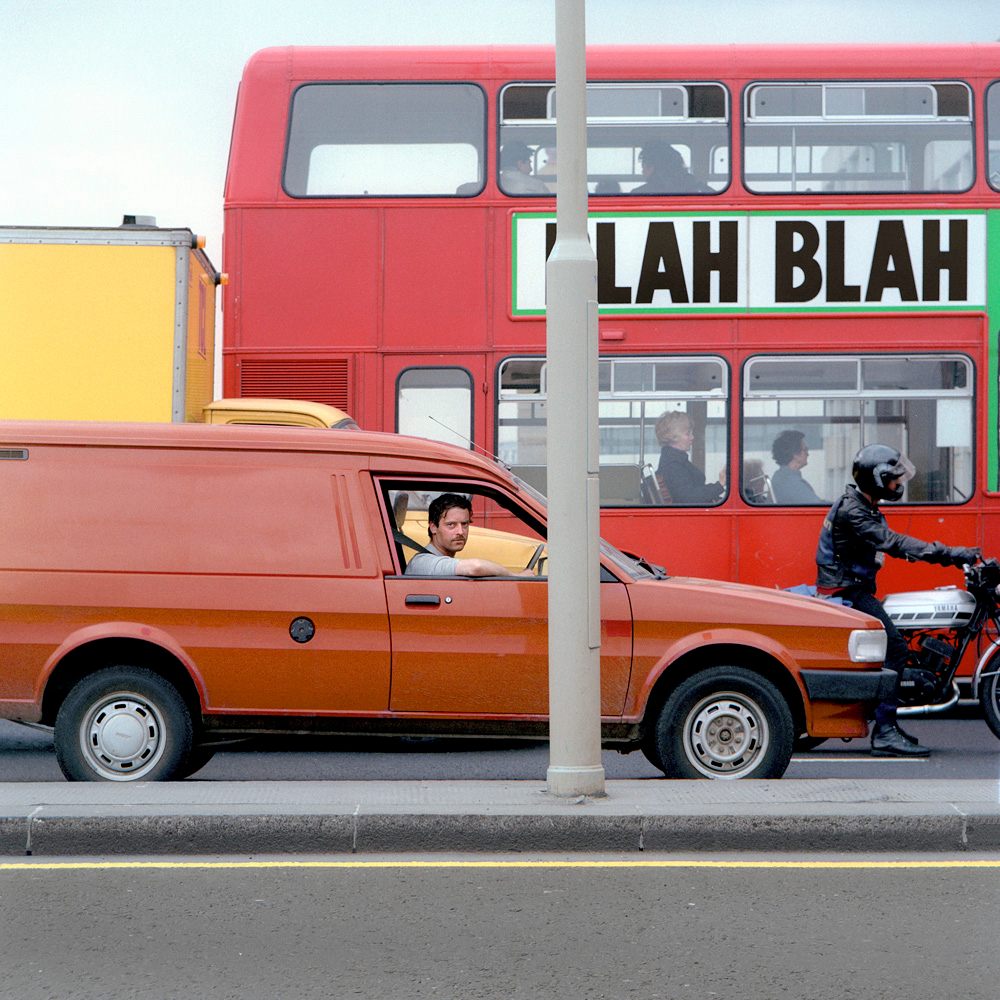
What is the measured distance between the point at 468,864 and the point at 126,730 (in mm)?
2146

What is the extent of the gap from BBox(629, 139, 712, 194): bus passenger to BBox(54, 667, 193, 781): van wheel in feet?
18.6

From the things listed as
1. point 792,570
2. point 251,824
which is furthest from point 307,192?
point 251,824

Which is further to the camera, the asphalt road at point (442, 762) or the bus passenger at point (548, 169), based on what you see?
the bus passenger at point (548, 169)

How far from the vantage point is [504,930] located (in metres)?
5.45

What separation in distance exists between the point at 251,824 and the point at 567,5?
380 centimetres

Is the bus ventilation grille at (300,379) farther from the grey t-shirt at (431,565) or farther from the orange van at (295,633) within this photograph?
the grey t-shirt at (431,565)

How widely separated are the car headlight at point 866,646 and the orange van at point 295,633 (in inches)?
0.4

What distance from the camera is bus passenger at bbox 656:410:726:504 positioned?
38.6ft

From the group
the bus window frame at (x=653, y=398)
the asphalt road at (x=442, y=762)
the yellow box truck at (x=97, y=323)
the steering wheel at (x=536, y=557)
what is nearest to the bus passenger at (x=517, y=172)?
the bus window frame at (x=653, y=398)

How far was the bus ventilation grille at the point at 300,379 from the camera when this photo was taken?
11648 millimetres

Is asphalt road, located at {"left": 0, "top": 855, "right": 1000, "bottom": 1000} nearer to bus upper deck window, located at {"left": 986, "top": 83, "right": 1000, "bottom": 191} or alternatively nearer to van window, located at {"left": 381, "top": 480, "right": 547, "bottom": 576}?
van window, located at {"left": 381, "top": 480, "right": 547, "bottom": 576}

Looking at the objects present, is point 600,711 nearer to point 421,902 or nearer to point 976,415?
point 421,902

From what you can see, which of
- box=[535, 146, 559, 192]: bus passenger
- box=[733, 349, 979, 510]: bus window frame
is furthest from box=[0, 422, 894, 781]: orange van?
box=[535, 146, 559, 192]: bus passenger

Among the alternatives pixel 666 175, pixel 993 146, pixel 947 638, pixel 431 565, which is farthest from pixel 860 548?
pixel 993 146
